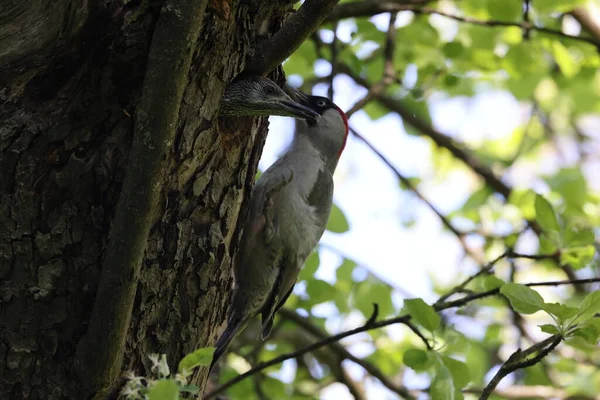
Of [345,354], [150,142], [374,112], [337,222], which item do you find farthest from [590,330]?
[374,112]

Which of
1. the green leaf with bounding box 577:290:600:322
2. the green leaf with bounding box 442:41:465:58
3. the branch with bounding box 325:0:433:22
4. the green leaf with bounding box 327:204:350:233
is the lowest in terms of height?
the green leaf with bounding box 577:290:600:322

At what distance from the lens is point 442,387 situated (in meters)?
2.73

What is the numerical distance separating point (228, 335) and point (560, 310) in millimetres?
1498

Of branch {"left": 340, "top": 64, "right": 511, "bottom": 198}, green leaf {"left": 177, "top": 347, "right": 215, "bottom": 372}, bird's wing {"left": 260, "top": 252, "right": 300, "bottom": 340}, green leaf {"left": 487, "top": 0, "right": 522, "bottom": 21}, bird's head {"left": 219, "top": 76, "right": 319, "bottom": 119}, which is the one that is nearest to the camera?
green leaf {"left": 177, "top": 347, "right": 215, "bottom": 372}

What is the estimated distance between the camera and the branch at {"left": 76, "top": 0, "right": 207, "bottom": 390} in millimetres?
1926

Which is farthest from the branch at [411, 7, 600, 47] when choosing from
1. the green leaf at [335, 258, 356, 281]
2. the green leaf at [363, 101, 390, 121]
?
the green leaf at [335, 258, 356, 281]

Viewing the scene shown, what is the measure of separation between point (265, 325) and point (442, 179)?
18.6ft

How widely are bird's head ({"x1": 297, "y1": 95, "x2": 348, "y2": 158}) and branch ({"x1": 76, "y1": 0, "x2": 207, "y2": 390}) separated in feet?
8.02

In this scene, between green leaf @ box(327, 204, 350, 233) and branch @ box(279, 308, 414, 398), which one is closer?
green leaf @ box(327, 204, 350, 233)

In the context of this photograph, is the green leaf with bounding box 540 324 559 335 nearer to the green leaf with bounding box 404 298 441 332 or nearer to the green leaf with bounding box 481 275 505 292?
the green leaf with bounding box 404 298 441 332

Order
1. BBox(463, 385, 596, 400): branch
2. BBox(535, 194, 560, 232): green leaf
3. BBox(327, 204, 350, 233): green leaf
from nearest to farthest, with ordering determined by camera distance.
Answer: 1. BBox(535, 194, 560, 232): green leaf
2. BBox(327, 204, 350, 233): green leaf
3. BBox(463, 385, 596, 400): branch

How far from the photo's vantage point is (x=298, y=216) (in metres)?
3.74

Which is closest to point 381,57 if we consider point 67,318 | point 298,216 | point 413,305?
point 298,216

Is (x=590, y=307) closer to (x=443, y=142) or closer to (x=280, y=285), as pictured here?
(x=280, y=285)
